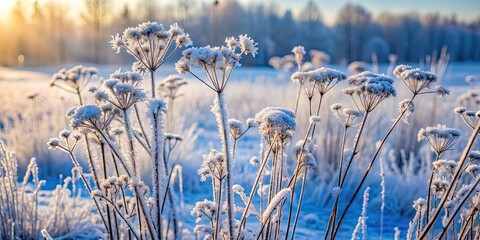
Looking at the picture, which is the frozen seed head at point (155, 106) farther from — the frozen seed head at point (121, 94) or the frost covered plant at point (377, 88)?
the frost covered plant at point (377, 88)

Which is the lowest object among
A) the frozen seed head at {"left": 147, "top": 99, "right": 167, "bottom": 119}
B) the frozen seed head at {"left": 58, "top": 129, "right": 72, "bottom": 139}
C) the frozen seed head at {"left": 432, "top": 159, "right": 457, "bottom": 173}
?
the frozen seed head at {"left": 432, "top": 159, "right": 457, "bottom": 173}

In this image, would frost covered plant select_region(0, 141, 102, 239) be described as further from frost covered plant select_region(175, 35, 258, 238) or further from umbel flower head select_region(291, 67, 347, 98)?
umbel flower head select_region(291, 67, 347, 98)

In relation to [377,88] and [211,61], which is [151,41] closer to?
[211,61]

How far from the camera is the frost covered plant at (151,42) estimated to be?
5.13ft

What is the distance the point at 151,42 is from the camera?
158 centimetres

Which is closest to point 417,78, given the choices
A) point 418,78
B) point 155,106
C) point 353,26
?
Result: point 418,78

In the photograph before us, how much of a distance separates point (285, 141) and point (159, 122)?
46 centimetres

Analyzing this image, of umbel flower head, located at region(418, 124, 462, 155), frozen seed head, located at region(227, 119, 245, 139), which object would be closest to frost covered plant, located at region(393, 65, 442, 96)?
umbel flower head, located at region(418, 124, 462, 155)

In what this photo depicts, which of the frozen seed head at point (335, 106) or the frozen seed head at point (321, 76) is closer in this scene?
the frozen seed head at point (321, 76)

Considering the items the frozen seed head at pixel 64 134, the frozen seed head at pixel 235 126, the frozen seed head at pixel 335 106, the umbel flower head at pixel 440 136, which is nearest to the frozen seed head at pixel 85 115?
the frozen seed head at pixel 64 134

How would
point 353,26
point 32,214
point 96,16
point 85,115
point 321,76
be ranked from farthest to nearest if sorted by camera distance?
point 353,26 < point 96,16 < point 32,214 < point 321,76 < point 85,115

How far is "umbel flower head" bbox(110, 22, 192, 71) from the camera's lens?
61.6 inches

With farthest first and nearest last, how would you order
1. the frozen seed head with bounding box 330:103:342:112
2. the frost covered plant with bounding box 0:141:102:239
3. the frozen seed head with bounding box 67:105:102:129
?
the frost covered plant with bounding box 0:141:102:239
the frozen seed head with bounding box 330:103:342:112
the frozen seed head with bounding box 67:105:102:129

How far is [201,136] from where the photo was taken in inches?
315
